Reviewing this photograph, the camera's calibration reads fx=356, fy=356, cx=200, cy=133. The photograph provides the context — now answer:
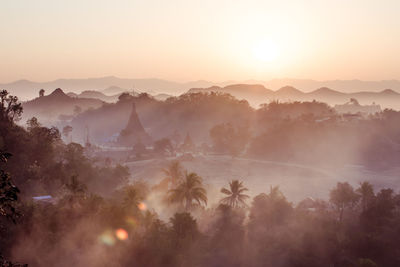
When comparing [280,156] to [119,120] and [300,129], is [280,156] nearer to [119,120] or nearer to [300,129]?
[300,129]

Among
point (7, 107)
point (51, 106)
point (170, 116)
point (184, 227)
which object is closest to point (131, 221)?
→ point (184, 227)

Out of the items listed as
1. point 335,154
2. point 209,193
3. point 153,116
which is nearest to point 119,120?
point 153,116

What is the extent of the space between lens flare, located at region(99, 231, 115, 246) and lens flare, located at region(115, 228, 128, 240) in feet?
1.09

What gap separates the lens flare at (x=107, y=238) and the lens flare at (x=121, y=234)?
0.33m

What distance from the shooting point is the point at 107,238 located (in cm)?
2003

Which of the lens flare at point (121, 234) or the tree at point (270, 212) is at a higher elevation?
the lens flare at point (121, 234)

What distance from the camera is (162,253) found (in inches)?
804

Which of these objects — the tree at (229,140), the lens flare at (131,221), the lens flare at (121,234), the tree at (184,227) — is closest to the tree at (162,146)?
the tree at (229,140)

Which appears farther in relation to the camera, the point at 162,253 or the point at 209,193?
the point at 209,193

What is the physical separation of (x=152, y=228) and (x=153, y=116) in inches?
4216

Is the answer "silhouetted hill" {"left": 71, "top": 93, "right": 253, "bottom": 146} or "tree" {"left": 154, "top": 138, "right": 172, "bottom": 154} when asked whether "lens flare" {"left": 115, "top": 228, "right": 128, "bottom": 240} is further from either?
"silhouetted hill" {"left": 71, "top": 93, "right": 253, "bottom": 146}

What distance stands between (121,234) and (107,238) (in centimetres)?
84

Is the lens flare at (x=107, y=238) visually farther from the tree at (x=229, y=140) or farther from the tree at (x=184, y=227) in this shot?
the tree at (x=229, y=140)

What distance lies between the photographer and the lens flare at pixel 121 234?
66.6 feet
